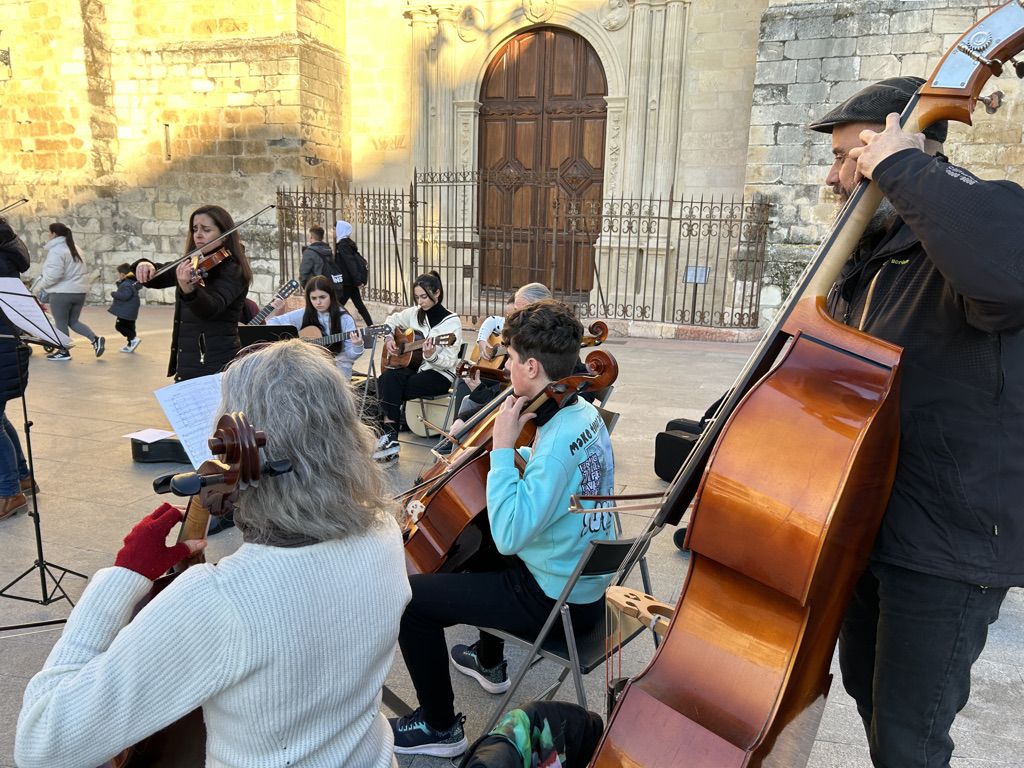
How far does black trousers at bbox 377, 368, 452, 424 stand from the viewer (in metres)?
5.01

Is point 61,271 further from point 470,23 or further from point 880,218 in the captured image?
point 880,218

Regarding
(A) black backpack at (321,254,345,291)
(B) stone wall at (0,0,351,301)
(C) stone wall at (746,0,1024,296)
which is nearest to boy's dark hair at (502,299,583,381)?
(A) black backpack at (321,254,345,291)

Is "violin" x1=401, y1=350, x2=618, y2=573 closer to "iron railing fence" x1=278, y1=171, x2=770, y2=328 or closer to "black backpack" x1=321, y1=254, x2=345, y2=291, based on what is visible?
"black backpack" x1=321, y1=254, x2=345, y2=291

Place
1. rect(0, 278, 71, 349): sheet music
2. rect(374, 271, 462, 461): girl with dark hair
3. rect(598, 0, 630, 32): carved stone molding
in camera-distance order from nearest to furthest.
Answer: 1. rect(0, 278, 71, 349): sheet music
2. rect(374, 271, 462, 461): girl with dark hair
3. rect(598, 0, 630, 32): carved stone molding

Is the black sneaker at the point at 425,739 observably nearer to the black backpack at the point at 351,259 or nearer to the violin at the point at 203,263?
the violin at the point at 203,263

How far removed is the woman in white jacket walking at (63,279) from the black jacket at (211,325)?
179 inches

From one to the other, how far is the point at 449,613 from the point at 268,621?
974 mm

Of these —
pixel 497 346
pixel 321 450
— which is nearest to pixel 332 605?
pixel 321 450

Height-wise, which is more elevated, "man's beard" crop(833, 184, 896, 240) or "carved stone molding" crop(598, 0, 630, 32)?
"carved stone molding" crop(598, 0, 630, 32)

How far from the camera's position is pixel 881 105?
55.6 inches

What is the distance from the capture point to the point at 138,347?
27.8 ft

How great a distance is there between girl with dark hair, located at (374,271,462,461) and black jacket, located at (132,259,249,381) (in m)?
1.13

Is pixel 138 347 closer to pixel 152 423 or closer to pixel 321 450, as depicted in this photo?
pixel 152 423

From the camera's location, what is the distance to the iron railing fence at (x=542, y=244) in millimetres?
10312
